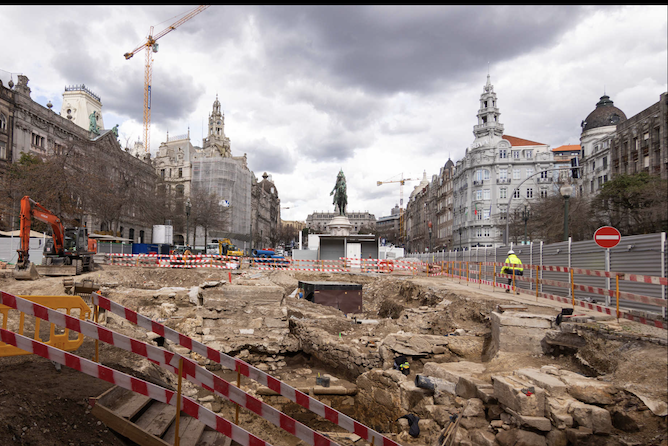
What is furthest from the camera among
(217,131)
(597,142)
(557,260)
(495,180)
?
(217,131)

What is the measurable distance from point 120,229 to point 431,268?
40.7 m

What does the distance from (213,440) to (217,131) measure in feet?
337

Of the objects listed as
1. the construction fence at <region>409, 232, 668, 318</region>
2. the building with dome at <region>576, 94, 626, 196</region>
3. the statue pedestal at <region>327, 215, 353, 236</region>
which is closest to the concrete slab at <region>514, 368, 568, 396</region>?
the construction fence at <region>409, 232, 668, 318</region>

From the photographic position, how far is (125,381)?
3.15 m

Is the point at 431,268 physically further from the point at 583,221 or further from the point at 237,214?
the point at 237,214

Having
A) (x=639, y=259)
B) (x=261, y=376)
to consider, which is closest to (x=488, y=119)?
(x=639, y=259)

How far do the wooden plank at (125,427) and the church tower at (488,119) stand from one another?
69824 mm

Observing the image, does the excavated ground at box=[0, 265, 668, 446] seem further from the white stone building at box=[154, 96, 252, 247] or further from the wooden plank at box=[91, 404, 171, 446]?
the white stone building at box=[154, 96, 252, 247]

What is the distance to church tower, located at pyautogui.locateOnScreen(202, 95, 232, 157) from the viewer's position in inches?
3743

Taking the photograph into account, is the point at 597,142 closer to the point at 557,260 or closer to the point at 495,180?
the point at 495,180

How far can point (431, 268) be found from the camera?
1020 inches

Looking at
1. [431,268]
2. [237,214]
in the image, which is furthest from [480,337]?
[237,214]

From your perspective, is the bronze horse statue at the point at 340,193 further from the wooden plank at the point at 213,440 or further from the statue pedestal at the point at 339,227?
the wooden plank at the point at 213,440

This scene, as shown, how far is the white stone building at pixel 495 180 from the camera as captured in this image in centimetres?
6009
